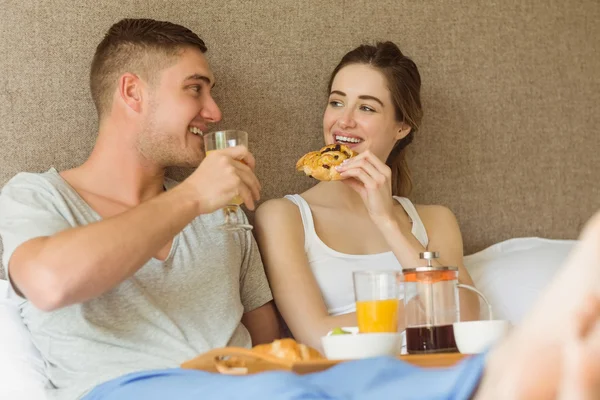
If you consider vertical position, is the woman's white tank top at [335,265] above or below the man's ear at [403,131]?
below

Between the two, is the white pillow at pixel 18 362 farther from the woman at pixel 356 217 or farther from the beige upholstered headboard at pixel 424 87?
the woman at pixel 356 217

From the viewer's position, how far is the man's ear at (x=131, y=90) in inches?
82.1

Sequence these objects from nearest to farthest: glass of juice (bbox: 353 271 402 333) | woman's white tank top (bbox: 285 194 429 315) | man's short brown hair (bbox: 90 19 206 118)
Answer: glass of juice (bbox: 353 271 402 333) → man's short brown hair (bbox: 90 19 206 118) → woman's white tank top (bbox: 285 194 429 315)

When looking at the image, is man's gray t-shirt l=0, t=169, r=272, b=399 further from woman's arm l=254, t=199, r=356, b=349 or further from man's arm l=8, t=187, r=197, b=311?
woman's arm l=254, t=199, r=356, b=349

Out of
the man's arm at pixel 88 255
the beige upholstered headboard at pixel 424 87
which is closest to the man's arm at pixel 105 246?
the man's arm at pixel 88 255

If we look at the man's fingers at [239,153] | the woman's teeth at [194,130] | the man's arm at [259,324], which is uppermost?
the woman's teeth at [194,130]

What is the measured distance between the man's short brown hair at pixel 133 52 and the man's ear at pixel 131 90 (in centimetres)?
2

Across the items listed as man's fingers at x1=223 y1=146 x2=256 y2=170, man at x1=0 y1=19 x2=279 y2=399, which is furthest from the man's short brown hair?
man's fingers at x1=223 y1=146 x2=256 y2=170

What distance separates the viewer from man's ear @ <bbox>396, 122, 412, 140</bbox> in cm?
251

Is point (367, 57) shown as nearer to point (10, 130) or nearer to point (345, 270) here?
point (345, 270)

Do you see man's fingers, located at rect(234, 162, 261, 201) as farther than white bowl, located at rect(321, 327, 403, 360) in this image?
Yes

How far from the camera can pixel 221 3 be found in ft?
8.06

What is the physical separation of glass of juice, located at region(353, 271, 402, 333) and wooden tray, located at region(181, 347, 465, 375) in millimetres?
110

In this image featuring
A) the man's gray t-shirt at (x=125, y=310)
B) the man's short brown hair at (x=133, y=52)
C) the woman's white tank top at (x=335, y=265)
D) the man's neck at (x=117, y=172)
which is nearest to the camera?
the man's gray t-shirt at (x=125, y=310)
